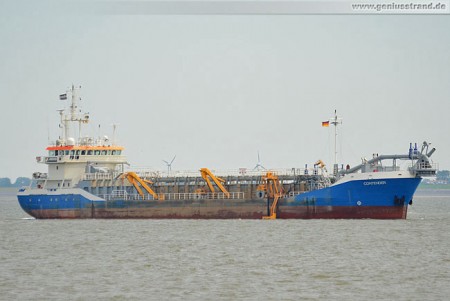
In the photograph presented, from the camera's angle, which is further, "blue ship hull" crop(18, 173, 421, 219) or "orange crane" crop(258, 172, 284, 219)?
"orange crane" crop(258, 172, 284, 219)

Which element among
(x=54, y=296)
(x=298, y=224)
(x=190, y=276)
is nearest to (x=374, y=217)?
(x=298, y=224)

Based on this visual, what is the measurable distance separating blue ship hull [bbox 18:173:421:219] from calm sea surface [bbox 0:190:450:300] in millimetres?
1770

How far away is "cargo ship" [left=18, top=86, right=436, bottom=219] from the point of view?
72312 millimetres

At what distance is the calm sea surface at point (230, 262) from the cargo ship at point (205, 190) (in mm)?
2288

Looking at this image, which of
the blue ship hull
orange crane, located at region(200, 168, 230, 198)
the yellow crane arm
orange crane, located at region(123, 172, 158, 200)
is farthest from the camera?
orange crane, located at region(123, 172, 158, 200)

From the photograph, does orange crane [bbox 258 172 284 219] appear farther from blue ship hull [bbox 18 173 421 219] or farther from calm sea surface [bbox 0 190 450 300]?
calm sea surface [bbox 0 190 450 300]

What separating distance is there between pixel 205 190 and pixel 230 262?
109 ft

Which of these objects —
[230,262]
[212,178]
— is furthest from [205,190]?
[230,262]

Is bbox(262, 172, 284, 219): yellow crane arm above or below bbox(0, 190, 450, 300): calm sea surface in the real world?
above

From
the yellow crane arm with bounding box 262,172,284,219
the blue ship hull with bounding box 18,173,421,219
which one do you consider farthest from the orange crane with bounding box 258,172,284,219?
the blue ship hull with bounding box 18,173,421,219

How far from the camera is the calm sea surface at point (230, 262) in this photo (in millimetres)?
39062

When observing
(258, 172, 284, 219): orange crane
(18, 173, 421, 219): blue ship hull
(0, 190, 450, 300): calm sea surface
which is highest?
(258, 172, 284, 219): orange crane

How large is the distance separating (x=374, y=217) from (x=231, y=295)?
36.4 m

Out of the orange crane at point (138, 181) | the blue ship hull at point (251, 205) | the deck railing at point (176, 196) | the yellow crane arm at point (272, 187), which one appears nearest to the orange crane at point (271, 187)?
the yellow crane arm at point (272, 187)
